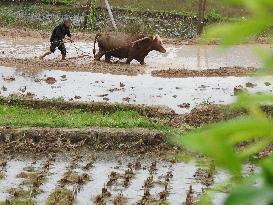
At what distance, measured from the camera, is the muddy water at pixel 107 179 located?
7.65 metres

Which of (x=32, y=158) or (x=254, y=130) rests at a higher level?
(x=254, y=130)

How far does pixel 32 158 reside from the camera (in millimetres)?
9016

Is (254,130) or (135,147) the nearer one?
(254,130)

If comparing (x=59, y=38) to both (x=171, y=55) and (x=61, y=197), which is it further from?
(x=61, y=197)

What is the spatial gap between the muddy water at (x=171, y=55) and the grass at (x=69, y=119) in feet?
13.4

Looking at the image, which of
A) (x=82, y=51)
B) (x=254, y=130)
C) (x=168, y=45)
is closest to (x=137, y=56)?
(x=82, y=51)

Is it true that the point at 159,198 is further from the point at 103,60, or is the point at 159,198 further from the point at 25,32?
the point at 25,32

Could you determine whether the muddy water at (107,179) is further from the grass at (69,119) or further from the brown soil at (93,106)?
the brown soil at (93,106)

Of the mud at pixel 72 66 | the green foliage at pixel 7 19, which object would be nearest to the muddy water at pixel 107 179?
the mud at pixel 72 66

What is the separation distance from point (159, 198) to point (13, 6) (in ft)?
59.5

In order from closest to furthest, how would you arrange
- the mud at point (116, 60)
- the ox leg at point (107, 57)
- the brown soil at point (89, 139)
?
the brown soil at point (89, 139)
the mud at point (116, 60)
the ox leg at point (107, 57)

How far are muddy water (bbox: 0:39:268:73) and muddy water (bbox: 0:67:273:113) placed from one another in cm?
155

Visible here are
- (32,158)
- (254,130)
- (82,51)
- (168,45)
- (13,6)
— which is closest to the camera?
(254,130)

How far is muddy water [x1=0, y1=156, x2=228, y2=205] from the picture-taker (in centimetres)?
765
